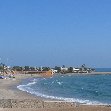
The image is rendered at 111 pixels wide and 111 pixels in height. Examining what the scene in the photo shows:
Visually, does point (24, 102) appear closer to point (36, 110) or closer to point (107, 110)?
point (36, 110)

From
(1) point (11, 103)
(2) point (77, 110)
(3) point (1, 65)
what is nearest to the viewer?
(2) point (77, 110)

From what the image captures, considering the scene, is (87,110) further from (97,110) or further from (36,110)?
(36,110)

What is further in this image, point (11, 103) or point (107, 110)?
point (11, 103)

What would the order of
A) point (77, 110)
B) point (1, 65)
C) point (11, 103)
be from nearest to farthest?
point (77, 110) < point (11, 103) < point (1, 65)

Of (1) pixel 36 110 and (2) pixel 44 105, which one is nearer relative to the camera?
(1) pixel 36 110

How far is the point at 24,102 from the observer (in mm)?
32375

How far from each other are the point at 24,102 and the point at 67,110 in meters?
6.78

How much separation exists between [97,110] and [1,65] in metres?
161

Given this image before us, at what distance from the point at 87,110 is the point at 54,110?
2.04m

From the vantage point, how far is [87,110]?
2644 centimetres

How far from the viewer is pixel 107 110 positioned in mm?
26406

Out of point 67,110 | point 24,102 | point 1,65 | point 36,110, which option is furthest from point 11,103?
point 1,65

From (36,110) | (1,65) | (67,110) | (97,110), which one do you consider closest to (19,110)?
(36,110)

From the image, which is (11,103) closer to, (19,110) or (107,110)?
(19,110)
